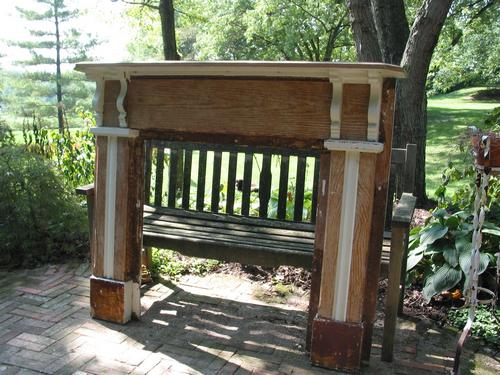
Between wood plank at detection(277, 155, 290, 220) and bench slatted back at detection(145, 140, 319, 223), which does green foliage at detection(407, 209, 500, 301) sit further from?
wood plank at detection(277, 155, 290, 220)

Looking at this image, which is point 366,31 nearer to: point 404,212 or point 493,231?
point 493,231

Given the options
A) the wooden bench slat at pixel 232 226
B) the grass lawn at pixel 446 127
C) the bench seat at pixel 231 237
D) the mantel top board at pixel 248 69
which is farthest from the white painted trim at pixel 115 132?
the grass lawn at pixel 446 127

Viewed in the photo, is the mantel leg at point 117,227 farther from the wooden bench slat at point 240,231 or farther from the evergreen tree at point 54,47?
the evergreen tree at point 54,47

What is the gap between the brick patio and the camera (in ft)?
9.52

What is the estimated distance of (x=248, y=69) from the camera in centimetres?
273

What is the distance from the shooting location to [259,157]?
9281mm


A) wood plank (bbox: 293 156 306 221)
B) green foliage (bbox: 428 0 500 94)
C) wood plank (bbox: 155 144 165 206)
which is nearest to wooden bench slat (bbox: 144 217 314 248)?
wood plank (bbox: 293 156 306 221)

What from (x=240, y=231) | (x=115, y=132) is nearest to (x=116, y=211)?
(x=115, y=132)

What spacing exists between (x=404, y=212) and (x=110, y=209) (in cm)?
192

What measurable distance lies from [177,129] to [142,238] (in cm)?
86

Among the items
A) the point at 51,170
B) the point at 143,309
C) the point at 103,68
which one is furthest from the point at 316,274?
the point at 51,170

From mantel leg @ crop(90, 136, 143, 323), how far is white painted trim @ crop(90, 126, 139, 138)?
42mm

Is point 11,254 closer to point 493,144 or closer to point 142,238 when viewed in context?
point 142,238

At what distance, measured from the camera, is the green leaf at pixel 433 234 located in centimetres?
382
